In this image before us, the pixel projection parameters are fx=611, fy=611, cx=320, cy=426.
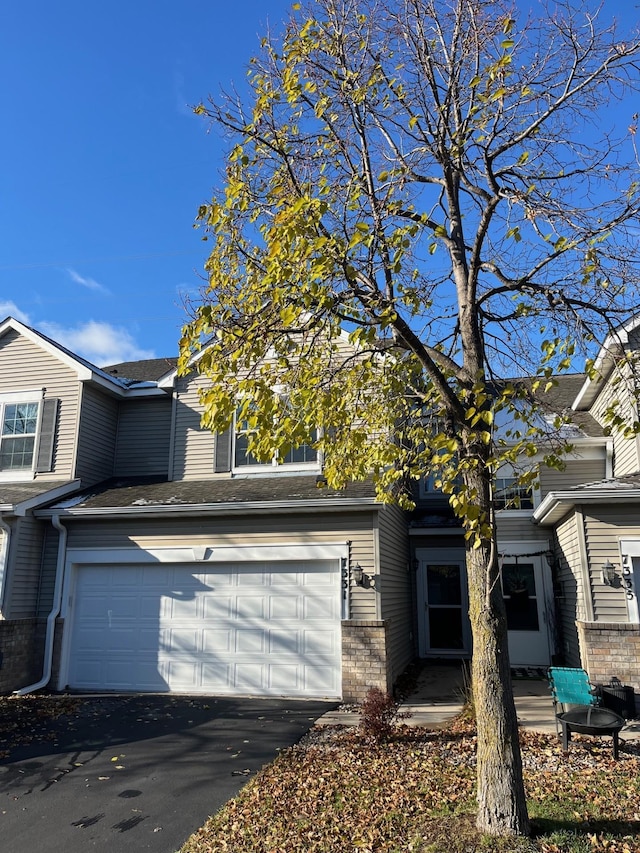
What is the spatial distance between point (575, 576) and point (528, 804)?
621cm

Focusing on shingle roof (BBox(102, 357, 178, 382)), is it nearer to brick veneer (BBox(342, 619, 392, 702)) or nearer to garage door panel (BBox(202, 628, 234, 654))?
garage door panel (BBox(202, 628, 234, 654))

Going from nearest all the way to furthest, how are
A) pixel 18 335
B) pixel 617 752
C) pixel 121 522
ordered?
pixel 617 752, pixel 121 522, pixel 18 335

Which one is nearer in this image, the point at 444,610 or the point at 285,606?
the point at 285,606

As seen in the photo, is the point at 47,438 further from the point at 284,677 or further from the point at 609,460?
the point at 609,460

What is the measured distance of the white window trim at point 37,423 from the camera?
13.1 meters

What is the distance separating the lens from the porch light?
952 centimetres

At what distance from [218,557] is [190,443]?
307 centimetres

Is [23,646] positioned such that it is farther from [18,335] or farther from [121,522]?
[18,335]

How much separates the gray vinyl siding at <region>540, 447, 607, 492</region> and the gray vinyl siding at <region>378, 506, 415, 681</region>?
326 centimetres

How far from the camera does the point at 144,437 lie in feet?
46.9

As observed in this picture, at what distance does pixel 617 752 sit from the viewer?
6594 millimetres

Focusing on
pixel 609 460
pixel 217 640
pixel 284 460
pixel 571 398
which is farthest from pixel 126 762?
pixel 571 398

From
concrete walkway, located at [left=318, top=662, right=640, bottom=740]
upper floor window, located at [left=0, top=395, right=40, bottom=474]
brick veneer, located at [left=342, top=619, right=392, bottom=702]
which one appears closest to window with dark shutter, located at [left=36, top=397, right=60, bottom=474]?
upper floor window, located at [left=0, top=395, right=40, bottom=474]

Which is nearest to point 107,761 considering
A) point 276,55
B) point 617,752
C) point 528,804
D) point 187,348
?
point 528,804
